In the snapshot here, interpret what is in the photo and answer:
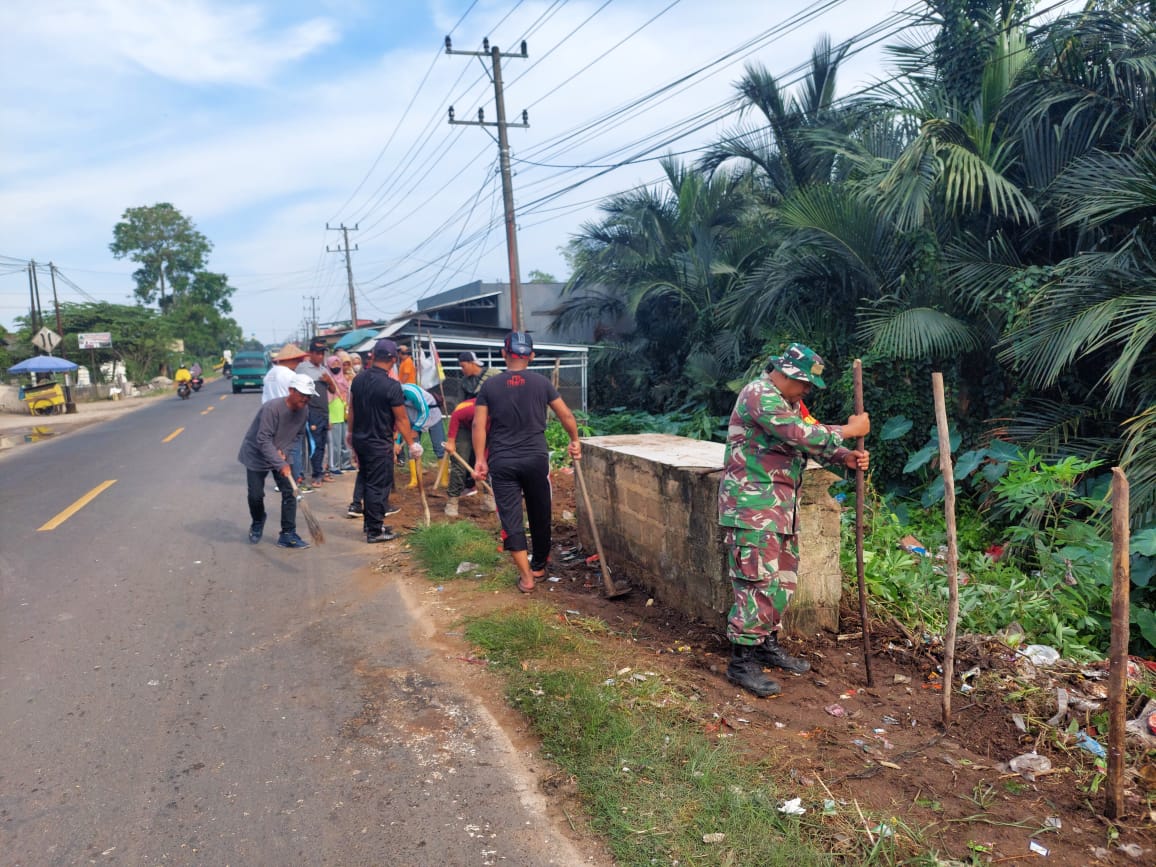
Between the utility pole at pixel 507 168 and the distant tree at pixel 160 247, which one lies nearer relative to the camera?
the utility pole at pixel 507 168

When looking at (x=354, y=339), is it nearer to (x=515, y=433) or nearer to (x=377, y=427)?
(x=377, y=427)

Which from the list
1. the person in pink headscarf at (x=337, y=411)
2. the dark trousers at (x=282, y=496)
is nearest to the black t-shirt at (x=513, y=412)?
the dark trousers at (x=282, y=496)

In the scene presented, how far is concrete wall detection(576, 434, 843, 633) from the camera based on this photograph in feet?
15.4

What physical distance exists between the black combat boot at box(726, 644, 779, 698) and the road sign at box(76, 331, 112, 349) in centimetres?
4029

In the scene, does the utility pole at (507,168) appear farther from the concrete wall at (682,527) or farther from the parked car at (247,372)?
the parked car at (247,372)

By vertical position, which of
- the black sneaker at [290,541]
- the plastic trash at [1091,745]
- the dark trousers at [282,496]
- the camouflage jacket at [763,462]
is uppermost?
the camouflage jacket at [763,462]

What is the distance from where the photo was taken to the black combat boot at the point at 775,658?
4.27m

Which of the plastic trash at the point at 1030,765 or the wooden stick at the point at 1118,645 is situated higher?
the wooden stick at the point at 1118,645

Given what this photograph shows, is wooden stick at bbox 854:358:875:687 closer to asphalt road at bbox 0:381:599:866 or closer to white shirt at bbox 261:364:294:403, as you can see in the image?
asphalt road at bbox 0:381:599:866

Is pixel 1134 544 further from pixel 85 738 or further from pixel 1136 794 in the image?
pixel 85 738

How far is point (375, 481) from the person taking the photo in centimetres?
753

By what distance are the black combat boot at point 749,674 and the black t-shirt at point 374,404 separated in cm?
420

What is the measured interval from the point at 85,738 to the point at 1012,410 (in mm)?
7802

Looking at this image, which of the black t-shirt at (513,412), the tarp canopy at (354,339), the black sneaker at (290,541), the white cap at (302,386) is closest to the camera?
the black t-shirt at (513,412)
